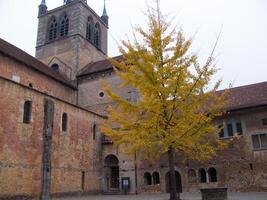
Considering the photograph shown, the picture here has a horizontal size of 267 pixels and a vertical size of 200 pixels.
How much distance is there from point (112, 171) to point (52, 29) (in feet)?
72.0

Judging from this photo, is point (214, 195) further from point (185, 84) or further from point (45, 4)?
point (45, 4)

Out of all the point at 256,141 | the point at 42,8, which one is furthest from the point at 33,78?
the point at 42,8

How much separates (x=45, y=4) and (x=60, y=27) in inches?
267

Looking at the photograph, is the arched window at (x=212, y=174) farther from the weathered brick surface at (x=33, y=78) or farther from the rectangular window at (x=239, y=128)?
the weathered brick surface at (x=33, y=78)

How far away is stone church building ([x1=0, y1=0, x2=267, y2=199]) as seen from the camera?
1756cm

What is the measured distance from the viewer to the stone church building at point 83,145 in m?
17.6

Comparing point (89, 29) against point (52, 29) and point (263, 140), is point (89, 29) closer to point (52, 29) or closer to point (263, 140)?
point (52, 29)

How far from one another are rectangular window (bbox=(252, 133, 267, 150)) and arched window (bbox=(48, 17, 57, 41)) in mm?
28095

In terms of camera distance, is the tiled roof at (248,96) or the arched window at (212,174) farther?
the arched window at (212,174)

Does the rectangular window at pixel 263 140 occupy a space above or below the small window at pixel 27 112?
below

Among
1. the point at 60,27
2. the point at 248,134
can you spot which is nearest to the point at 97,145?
the point at 248,134

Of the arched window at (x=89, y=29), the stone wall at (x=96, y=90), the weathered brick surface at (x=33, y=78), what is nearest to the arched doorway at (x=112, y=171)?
the stone wall at (x=96, y=90)

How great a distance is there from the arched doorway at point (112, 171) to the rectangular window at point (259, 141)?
12531mm

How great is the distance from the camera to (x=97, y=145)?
85.3 feet
